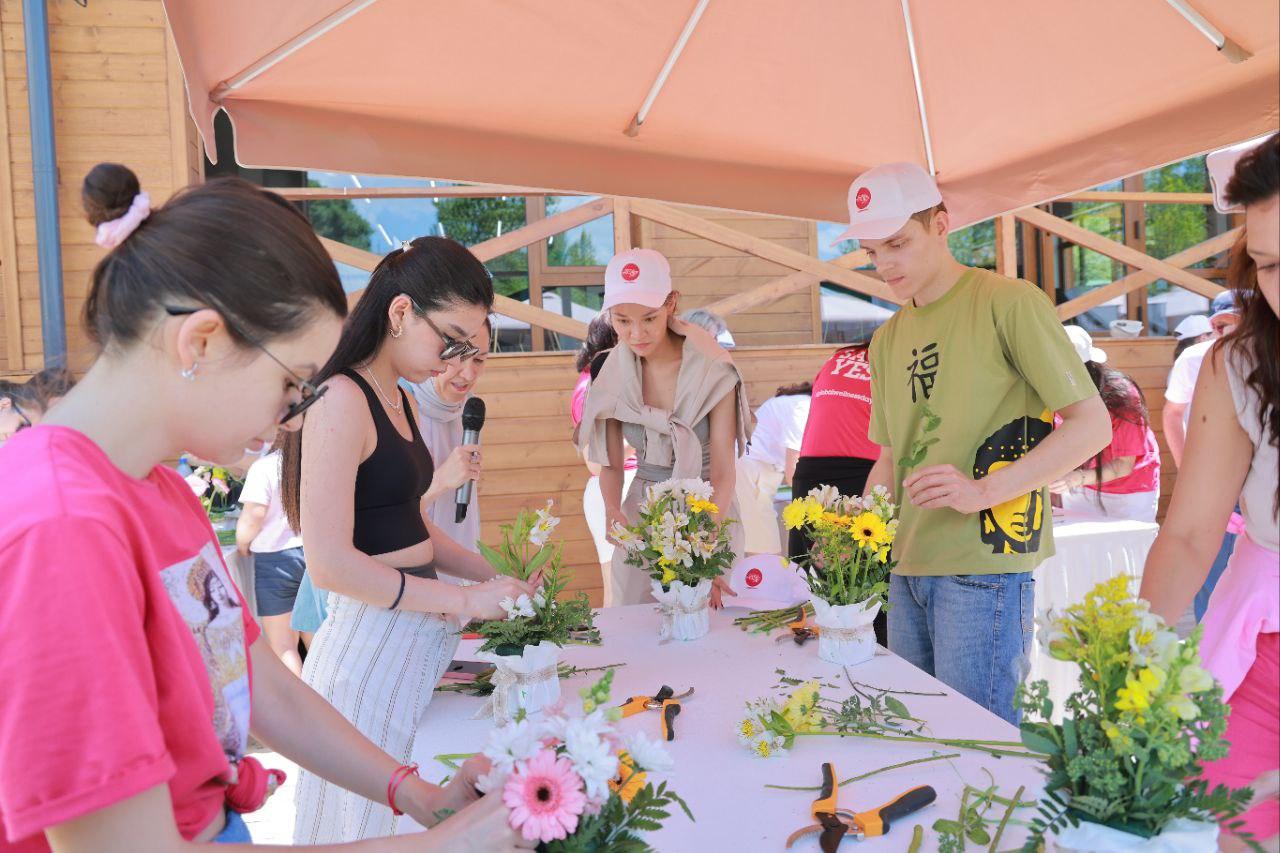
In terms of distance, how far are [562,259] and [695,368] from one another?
445 centimetres

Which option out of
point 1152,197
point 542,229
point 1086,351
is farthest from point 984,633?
point 1152,197

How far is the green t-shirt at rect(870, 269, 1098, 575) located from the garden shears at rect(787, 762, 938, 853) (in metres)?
1.05

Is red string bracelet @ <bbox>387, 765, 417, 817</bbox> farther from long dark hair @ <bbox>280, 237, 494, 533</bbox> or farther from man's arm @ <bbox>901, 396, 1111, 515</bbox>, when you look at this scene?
man's arm @ <bbox>901, 396, 1111, 515</bbox>

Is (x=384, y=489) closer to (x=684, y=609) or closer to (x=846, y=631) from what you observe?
(x=684, y=609)

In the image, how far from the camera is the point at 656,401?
3.36m

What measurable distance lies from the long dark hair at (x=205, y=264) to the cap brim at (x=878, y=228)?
68.5 inches

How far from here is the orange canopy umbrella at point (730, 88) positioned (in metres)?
2.52

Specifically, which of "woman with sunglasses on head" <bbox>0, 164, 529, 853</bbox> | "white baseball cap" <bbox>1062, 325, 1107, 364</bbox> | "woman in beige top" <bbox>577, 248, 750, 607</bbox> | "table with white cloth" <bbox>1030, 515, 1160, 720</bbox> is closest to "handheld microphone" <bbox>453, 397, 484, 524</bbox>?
"woman in beige top" <bbox>577, 248, 750, 607</bbox>

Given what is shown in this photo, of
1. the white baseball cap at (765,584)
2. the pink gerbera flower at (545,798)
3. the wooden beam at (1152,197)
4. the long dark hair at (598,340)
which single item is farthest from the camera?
the wooden beam at (1152,197)

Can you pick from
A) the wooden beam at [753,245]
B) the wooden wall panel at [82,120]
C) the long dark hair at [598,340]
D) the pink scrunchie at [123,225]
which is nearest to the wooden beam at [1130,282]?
the wooden beam at [753,245]

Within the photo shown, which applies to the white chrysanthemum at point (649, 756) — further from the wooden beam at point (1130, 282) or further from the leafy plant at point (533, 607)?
the wooden beam at point (1130, 282)

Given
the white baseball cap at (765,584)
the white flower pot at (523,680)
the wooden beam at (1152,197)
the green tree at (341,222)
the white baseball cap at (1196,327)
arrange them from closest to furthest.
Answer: the white flower pot at (523,680), the white baseball cap at (765,584), the white baseball cap at (1196,327), the green tree at (341,222), the wooden beam at (1152,197)

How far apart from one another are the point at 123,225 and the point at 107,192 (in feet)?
0.13

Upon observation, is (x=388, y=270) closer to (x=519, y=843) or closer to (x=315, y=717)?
(x=315, y=717)
